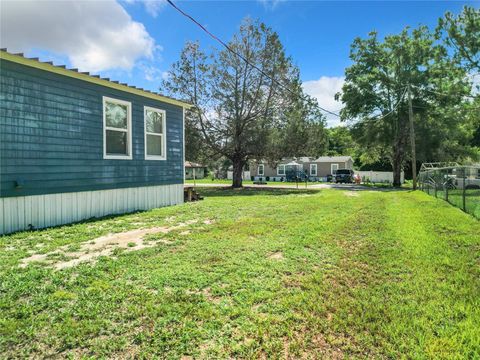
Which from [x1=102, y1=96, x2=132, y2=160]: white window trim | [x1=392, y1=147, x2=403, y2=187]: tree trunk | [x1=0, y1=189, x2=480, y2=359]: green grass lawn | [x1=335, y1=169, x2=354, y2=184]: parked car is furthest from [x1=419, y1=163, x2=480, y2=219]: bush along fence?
[x1=335, y1=169, x2=354, y2=184]: parked car

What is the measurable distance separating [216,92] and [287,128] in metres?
4.99

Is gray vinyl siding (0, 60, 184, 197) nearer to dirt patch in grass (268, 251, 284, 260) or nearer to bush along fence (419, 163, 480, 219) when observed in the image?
dirt patch in grass (268, 251, 284, 260)

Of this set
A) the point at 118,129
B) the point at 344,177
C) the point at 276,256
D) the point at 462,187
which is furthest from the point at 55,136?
the point at 344,177

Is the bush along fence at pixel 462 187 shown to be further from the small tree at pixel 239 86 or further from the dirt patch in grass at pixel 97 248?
the small tree at pixel 239 86

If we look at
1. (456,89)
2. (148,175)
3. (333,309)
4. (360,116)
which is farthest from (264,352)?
(360,116)

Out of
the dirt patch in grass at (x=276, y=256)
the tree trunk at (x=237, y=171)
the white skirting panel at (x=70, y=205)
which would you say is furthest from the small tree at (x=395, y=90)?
the dirt patch in grass at (x=276, y=256)

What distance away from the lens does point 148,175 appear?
9430mm

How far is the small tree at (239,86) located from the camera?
19.1 m

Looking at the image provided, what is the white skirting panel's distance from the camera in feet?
19.9

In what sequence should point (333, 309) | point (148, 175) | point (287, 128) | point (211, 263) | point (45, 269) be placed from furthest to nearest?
1. point (287, 128)
2. point (148, 175)
3. point (211, 263)
4. point (45, 269)
5. point (333, 309)

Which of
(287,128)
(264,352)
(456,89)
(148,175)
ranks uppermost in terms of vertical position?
(456,89)

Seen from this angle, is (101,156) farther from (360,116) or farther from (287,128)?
(360,116)

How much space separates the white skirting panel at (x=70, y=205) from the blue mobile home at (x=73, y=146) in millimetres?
20

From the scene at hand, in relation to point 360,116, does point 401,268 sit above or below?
below
